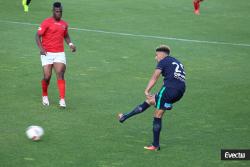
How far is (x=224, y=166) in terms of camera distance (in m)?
12.1

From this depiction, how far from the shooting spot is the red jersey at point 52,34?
621 inches

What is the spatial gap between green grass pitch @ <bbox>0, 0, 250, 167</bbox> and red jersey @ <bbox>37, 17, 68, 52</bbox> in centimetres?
156

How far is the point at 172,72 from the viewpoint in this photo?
41.8ft

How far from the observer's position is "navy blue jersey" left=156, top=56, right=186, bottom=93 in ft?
41.7

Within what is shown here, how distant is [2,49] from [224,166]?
13.2 meters

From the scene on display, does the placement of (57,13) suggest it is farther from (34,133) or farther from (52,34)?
(34,133)

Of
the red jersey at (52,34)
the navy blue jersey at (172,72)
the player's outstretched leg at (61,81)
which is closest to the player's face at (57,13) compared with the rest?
the red jersey at (52,34)

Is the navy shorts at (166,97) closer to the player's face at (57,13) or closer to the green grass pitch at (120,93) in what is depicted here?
the green grass pitch at (120,93)

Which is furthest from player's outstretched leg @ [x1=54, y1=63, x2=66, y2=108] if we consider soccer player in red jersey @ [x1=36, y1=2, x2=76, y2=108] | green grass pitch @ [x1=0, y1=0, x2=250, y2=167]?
green grass pitch @ [x1=0, y1=0, x2=250, y2=167]

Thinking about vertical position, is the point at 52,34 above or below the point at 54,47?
above

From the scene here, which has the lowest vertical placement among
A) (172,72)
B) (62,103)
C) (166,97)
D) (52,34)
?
(62,103)

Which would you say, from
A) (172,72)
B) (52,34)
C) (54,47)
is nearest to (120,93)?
(54,47)

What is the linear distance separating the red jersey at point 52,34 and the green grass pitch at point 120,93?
156cm

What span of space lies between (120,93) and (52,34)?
3.21m
